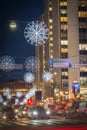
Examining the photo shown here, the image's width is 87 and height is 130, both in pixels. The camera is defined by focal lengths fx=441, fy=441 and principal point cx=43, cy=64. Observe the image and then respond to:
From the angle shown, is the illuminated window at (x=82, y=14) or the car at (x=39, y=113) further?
the illuminated window at (x=82, y=14)

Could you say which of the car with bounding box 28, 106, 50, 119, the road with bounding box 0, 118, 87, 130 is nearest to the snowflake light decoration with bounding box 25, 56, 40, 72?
the car with bounding box 28, 106, 50, 119

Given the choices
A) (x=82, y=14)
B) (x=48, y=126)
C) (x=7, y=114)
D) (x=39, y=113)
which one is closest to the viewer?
(x=48, y=126)

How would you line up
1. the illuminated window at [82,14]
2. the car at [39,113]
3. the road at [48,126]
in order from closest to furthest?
the road at [48,126] → the car at [39,113] → the illuminated window at [82,14]

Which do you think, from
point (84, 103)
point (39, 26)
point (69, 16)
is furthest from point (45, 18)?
point (39, 26)

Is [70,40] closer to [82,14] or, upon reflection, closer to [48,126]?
[82,14]

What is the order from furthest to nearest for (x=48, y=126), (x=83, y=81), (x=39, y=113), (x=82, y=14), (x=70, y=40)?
1. (x=82, y=14)
2. (x=70, y=40)
3. (x=83, y=81)
4. (x=39, y=113)
5. (x=48, y=126)

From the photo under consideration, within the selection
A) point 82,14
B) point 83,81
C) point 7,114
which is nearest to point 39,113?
point 7,114

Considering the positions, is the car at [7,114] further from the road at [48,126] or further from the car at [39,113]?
the road at [48,126]

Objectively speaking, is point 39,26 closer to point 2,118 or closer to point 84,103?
point 2,118

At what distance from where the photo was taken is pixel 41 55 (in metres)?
197

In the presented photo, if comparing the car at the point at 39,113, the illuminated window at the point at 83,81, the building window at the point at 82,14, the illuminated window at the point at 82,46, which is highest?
the building window at the point at 82,14

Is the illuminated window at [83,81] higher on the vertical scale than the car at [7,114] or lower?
lower

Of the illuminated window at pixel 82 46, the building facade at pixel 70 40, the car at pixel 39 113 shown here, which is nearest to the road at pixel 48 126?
the car at pixel 39 113

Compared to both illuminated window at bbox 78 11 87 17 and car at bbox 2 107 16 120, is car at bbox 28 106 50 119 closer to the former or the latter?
car at bbox 2 107 16 120
